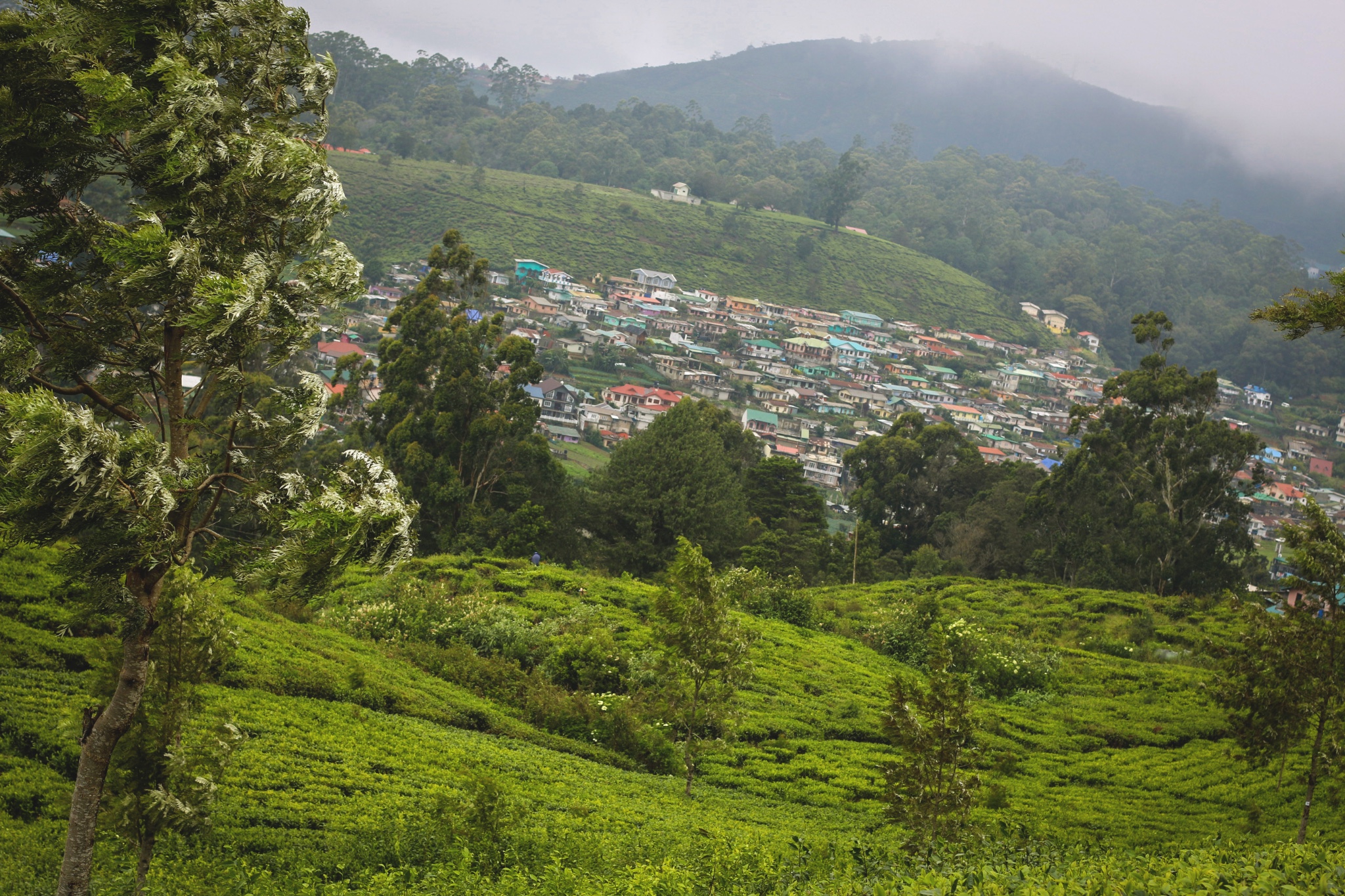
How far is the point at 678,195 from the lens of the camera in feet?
344

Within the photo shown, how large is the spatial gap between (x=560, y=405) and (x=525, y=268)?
2613 centimetres

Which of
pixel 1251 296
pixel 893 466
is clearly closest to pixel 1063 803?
pixel 893 466

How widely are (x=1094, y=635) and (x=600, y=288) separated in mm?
65386

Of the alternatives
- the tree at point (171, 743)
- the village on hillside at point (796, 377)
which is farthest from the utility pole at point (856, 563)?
the tree at point (171, 743)

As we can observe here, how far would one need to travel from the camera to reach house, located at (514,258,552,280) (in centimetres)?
7638

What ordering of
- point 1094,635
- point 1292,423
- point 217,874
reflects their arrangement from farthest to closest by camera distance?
point 1292,423 < point 1094,635 < point 217,874

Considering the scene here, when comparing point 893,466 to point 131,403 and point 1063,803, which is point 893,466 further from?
point 131,403

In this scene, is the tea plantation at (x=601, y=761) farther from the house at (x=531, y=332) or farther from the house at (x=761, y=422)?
the house at (x=531, y=332)

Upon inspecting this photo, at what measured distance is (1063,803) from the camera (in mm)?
12578

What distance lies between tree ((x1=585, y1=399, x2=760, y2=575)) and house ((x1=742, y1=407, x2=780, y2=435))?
3252 centimetres

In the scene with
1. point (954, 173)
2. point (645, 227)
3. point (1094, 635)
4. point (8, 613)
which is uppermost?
point (954, 173)

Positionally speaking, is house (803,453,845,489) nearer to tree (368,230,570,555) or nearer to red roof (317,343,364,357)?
red roof (317,343,364,357)

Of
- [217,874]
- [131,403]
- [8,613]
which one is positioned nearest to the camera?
[131,403]

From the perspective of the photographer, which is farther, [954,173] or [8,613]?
[954,173]
